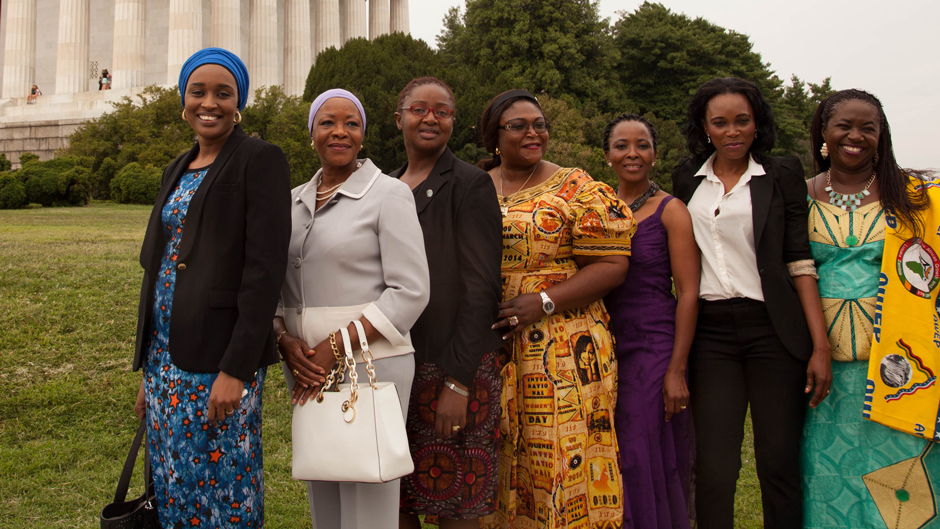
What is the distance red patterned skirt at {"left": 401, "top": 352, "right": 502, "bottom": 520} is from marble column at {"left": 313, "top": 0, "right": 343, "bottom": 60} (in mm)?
43433

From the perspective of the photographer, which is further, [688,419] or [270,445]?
[270,445]

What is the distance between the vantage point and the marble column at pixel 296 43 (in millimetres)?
41344

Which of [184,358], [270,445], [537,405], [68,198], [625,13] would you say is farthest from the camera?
→ [625,13]

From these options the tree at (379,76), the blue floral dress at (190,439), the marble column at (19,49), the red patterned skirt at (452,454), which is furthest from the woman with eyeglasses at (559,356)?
the marble column at (19,49)

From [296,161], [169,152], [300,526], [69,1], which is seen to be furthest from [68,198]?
[300,526]

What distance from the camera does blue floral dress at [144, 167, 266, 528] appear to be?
2.83 m

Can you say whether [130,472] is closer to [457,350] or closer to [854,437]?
[457,350]

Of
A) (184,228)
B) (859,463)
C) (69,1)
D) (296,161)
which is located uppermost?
(69,1)

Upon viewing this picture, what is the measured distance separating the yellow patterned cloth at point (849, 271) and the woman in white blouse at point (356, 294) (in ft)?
7.65

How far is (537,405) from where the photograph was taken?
11.4 ft

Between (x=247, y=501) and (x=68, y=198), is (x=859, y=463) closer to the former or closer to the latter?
(x=247, y=501)

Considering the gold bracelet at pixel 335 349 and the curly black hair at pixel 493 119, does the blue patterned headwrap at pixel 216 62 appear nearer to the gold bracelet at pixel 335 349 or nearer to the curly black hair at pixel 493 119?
the gold bracelet at pixel 335 349

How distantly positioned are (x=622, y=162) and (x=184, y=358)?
2919 millimetres

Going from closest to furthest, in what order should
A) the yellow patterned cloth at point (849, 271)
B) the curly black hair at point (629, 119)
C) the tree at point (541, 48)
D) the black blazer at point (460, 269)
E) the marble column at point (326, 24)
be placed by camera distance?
the black blazer at point (460, 269) < the yellow patterned cloth at point (849, 271) < the curly black hair at point (629, 119) < the tree at point (541, 48) < the marble column at point (326, 24)
